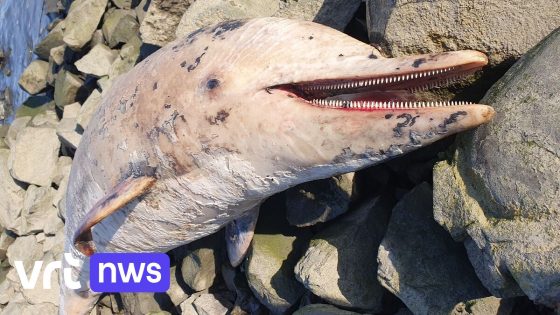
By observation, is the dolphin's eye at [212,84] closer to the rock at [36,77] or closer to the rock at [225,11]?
the rock at [225,11]

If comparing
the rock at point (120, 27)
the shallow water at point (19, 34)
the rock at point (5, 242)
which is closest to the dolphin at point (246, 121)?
the rock at point (120, 27)

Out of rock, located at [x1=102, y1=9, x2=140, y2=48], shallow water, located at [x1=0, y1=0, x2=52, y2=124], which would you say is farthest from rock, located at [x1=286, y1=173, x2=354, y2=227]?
shallow water, located at [x1=0, y1=0, x2=52, y2=124]

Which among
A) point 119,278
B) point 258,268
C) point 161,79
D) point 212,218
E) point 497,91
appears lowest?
point 119,278

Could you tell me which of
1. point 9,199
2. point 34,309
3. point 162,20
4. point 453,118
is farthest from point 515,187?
point 9,199

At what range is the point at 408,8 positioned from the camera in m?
3.44

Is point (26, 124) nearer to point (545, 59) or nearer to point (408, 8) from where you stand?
point (408, 8)

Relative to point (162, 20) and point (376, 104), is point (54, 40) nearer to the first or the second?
point (162, 20)

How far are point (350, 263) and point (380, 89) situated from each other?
144cm

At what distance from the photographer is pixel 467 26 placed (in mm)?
3293

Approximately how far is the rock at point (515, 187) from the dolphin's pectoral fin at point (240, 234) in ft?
5.93

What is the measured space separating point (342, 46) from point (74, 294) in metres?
4.39

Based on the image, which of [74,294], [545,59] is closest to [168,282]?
[74,294]

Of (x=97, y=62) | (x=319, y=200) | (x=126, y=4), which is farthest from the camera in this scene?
(x=126, y=4)

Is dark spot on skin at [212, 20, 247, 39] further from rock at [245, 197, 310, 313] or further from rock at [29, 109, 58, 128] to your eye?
rock at [29, 109, 58, 128]
